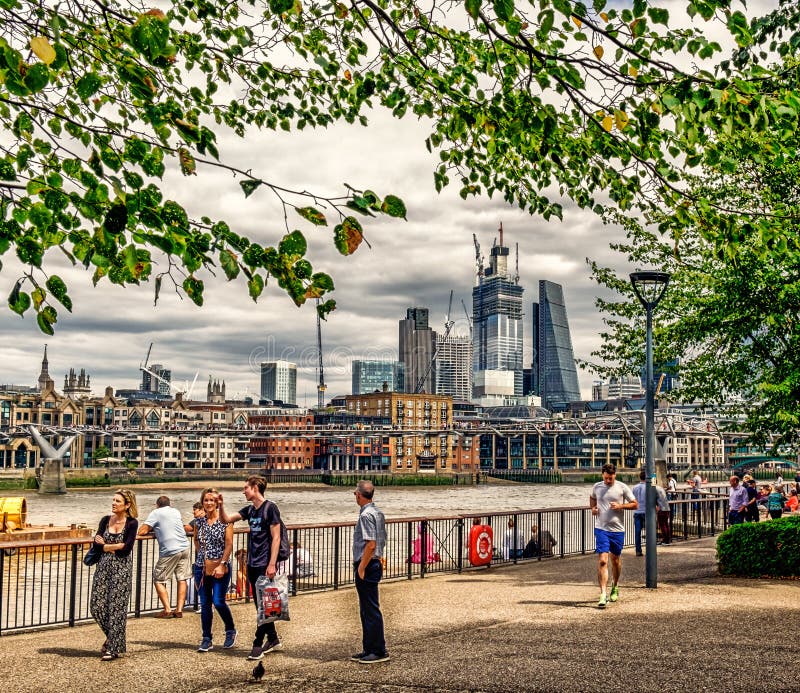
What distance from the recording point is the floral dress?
31.4 ft

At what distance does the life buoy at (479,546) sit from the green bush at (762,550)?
185 inches

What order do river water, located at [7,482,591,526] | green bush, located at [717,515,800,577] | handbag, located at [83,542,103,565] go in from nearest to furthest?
handbag, located at [83,542,103,565] < green bush, located at [717,515,800,577] < river water, located at [7,482,591,526]

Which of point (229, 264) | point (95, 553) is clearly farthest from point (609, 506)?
point (229, 264)

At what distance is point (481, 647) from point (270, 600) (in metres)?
2.46

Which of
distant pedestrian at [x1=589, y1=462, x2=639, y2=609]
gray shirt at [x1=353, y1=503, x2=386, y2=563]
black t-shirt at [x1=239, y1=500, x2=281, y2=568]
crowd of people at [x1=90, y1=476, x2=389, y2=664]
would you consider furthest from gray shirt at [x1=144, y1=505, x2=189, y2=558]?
distant pedestrian at [x1=589, y1=462, x2=639, y2=609]

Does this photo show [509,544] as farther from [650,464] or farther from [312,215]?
[312,215]

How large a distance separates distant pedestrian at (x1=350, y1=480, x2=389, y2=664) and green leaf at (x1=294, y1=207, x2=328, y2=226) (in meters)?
3.99

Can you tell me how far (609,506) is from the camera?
13.0 m

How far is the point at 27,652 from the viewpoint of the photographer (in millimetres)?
10039

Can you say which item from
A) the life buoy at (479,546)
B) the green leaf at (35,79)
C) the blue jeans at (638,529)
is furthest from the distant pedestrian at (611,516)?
the green leaf at (35,79)

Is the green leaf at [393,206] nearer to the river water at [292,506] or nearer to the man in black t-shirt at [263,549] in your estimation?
the man in black t-shirt at [263,549]

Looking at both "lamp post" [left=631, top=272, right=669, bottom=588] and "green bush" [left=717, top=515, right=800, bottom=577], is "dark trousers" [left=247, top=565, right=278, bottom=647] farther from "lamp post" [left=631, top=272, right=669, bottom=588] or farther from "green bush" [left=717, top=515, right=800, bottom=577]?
"green bush" [left=717, top=515, right=800, bottom=577]

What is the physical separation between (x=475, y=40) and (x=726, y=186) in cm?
1417

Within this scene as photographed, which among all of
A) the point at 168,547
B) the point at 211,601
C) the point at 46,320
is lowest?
the point at 211,601
